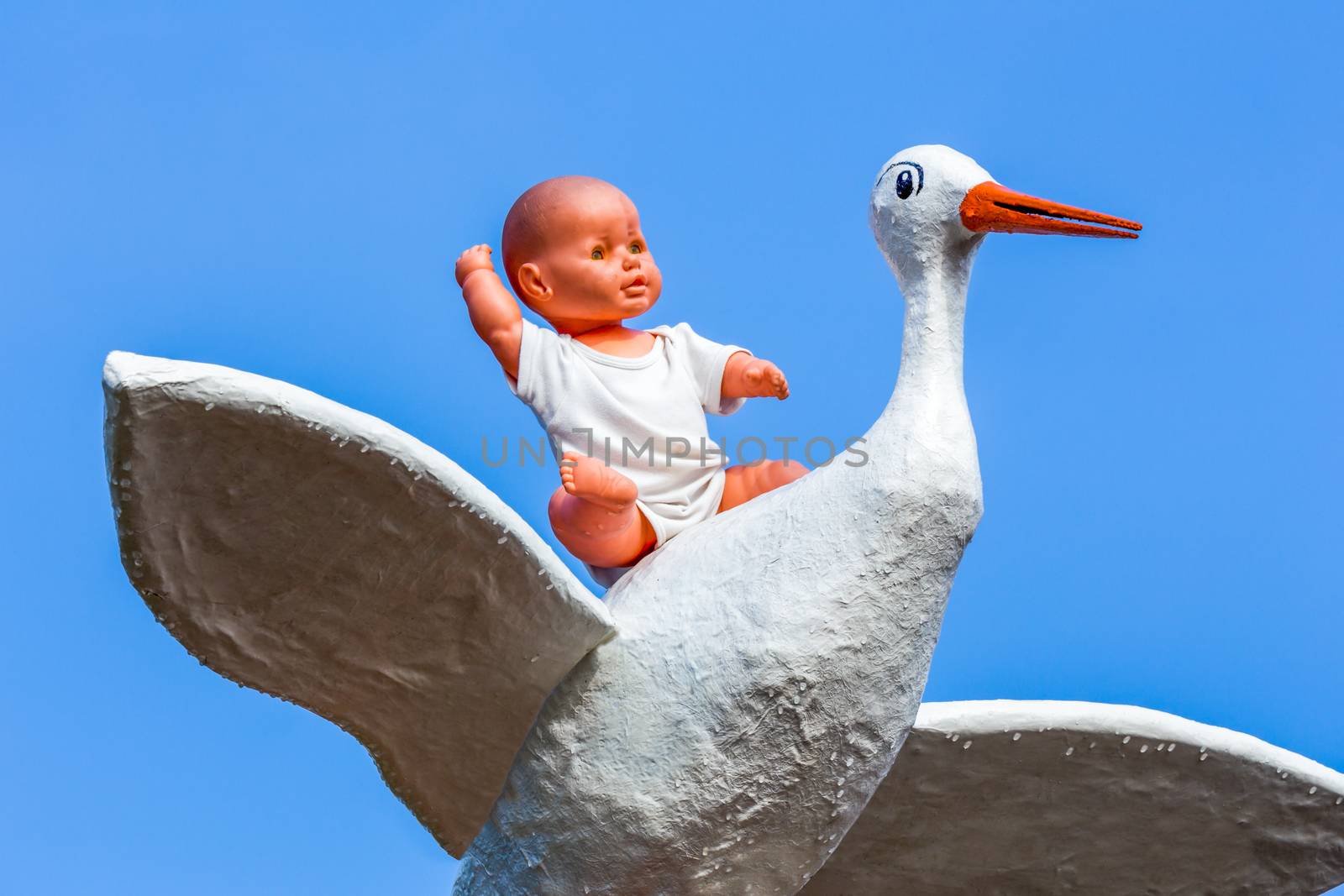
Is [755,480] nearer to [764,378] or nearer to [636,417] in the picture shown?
[764,378]

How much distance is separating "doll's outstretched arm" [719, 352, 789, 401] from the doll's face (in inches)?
9.1

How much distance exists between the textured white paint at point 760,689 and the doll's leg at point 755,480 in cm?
30

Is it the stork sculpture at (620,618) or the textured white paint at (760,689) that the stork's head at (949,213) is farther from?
the textured white paint at (760,689)

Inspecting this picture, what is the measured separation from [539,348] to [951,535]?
922 millimetres

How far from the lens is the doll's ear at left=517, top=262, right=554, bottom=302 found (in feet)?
12.0

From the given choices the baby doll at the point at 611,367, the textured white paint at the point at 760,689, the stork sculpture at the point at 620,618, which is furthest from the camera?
the baby doll at the point at 611,367

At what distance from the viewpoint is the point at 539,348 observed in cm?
361

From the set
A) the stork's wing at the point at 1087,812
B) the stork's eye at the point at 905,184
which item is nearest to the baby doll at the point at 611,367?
the stork's eye at the point at 905,184

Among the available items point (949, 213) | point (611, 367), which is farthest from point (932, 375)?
point (611, 367)

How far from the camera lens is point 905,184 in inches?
139

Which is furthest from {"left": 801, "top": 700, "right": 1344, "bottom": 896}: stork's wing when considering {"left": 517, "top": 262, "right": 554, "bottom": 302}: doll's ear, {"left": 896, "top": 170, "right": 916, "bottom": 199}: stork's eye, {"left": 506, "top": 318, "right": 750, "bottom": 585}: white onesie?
{"left": 517, "top": 262, "right": 554, "bottom": 302}: doll's ear

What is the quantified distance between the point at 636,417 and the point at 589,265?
0.34m

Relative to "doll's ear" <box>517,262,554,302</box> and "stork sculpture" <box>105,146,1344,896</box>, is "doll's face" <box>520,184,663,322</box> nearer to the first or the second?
"doll's ear" <box>517,262,554,302</box>

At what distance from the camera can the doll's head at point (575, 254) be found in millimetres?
3637
